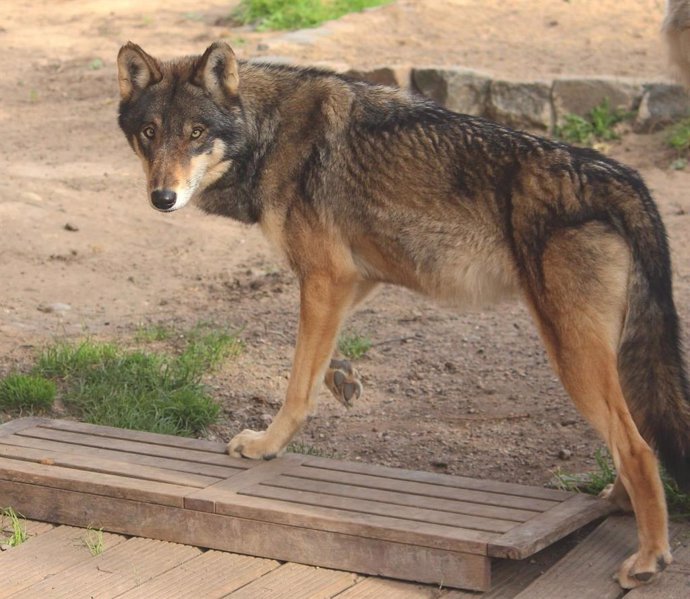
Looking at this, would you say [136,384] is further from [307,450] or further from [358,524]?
[358,524]

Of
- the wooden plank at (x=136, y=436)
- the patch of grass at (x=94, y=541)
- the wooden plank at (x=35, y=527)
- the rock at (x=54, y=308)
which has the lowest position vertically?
the wooden plank at (x=35, y=527)

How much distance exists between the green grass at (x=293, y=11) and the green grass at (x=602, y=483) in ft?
29.8

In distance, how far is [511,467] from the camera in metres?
5.38

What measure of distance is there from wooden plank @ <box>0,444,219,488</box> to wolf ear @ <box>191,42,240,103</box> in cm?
156

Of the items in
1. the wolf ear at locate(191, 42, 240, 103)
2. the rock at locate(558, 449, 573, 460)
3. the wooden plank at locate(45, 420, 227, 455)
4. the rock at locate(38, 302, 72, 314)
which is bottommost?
the rock at locate(558, 449, 573, 460)

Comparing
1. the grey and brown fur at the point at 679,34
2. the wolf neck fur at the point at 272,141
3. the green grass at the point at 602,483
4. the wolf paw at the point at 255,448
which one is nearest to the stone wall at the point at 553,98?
the grey and brown fur at the point at 679,34

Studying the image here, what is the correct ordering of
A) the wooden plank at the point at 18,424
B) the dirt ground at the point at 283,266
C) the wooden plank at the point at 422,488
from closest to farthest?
the wooden plank at the point at 422,488 < the wooden plank at the point at 18,424 < the dirt ground at the point at 283,266

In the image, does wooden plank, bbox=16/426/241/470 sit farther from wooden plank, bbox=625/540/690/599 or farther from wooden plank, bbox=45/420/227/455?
wooden plank, bbox=625/540/690/599

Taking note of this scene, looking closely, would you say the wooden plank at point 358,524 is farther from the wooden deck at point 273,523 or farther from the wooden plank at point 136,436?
the wooden plank at point 136,436

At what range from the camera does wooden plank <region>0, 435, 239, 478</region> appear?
15.7 feet

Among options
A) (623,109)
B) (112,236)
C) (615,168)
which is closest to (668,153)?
(623,109)

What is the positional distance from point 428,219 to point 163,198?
1.06m

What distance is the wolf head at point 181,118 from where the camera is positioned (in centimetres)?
480

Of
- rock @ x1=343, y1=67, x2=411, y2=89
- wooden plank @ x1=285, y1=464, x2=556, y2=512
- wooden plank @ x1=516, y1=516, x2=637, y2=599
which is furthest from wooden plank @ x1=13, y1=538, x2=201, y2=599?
rock @ x1=343, y1=67, x2=411, y2=89
